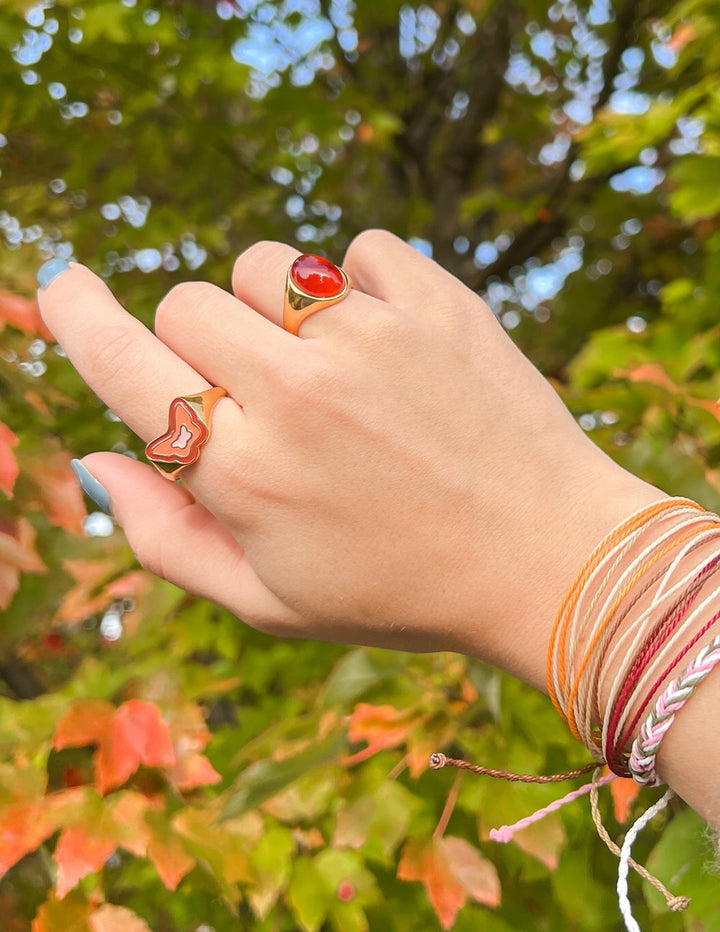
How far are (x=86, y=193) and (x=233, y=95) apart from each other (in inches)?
41.1

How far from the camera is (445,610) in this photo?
0.78 m

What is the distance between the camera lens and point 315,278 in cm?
87

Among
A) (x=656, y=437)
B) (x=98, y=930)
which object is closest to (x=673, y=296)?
(x=656, y=437)

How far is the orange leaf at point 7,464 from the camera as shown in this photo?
1.15m

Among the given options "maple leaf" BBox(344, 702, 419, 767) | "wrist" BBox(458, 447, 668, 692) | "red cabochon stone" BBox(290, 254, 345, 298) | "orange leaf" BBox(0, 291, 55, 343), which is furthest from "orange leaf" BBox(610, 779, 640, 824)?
"orange leaf" BBox(0, 291, 55, 343)

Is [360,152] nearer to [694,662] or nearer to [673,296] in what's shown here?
[673,296]

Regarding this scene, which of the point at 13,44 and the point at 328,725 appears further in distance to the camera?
the point at 13,44

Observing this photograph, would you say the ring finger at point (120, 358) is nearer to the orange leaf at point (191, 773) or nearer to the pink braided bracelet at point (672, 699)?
the pink braided bracelet at point (672, 699)

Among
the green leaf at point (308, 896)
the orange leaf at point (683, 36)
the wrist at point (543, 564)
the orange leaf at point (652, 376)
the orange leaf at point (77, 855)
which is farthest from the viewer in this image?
the orange leaf at point (683, 36)

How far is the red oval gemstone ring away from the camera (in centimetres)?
86

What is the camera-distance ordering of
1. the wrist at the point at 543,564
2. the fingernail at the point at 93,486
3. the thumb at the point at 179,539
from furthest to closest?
the fingernail at the point at 93,486
the thumb at the point at 179,539
the wrist at the point at 543,564

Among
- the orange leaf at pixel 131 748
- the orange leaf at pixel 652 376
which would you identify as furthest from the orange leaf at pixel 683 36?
the orange leaf at pixel 131 748

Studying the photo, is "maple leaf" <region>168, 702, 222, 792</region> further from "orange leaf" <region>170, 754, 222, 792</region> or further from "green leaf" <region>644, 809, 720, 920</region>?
"green leaf" <region>644, 809, 720, 920</region>

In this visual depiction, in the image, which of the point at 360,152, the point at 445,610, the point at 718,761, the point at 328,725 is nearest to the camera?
the point at 718,761
